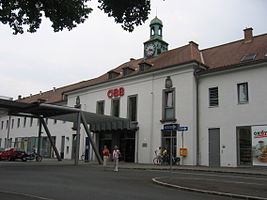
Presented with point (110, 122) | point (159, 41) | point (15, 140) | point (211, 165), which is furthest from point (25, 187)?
point (15, 140)

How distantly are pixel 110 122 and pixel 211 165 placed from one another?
1081cm

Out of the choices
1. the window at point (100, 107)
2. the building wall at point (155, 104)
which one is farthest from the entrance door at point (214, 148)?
the window at point (100, 107)

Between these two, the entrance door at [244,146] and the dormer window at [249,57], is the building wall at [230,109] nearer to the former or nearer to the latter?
the entrance door at [244,146]

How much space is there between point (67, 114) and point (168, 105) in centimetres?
904

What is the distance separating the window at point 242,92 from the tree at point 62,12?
672 inches

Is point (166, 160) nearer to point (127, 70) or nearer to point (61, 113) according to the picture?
point (61, 113)

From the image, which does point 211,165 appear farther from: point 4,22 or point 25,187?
point 4,22

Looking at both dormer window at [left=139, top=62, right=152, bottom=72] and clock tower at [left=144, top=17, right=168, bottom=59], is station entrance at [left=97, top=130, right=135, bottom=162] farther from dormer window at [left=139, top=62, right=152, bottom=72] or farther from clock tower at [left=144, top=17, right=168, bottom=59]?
clock tower at [left=144, top=17, right=168, bottom=59]

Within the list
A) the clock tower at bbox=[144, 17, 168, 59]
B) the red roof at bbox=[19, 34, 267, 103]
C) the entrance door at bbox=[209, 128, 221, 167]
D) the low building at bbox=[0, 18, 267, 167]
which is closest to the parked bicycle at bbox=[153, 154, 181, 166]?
the low building at bbox=[0, 18, 267, 167]

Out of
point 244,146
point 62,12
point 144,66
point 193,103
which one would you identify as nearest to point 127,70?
point 144,66

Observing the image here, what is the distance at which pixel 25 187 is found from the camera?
10836 millimetres

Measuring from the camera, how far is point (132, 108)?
3234cm

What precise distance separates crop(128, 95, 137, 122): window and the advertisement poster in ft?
39.7

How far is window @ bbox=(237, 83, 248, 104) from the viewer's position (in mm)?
24344
